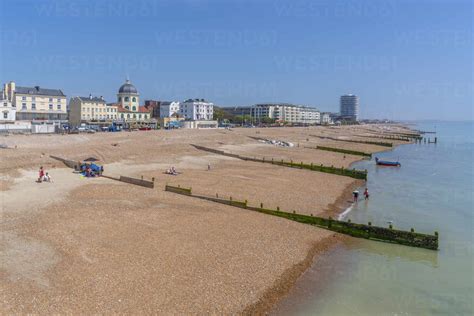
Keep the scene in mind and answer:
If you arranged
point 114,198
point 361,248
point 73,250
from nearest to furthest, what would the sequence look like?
1. point 73,250
2. point 361,248
3. point 114,198

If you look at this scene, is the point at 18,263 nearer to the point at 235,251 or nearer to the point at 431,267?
the point at 235,251

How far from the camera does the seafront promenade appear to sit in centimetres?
1233

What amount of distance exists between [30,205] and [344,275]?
57.7 ft

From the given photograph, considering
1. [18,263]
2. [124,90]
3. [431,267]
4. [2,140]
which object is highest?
[124,90]

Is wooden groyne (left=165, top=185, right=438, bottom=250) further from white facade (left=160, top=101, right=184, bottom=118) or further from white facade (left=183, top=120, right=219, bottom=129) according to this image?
white facade (left=160, top=101, right=184, bottom=118)

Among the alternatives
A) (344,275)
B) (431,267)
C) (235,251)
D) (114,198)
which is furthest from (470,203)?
(114,198)

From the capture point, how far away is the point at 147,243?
1677 centimetres

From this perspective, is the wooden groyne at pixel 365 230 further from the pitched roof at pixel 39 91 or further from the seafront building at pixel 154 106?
the seafront building at pixel 154 106

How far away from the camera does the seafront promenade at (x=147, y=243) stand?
1233cm

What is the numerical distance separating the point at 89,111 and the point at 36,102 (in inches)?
543

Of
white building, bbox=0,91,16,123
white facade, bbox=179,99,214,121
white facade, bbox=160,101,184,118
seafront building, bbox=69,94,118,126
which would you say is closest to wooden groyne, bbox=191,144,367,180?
white building, bbox=0,91,16,123

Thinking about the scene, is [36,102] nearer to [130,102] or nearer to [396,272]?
[130,102]

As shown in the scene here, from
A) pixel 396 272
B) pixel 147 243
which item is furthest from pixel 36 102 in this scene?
pixel 396 272

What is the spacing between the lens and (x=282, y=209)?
961 inches
